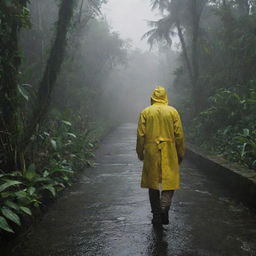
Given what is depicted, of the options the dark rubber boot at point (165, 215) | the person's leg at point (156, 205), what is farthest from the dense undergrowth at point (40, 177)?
the dark rubber boot at point (165, 215)

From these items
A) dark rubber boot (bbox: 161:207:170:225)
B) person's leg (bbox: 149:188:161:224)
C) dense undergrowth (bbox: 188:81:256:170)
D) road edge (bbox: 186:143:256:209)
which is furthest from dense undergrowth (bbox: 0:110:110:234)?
dense undergrowth (bbox: 188:81:256:170)

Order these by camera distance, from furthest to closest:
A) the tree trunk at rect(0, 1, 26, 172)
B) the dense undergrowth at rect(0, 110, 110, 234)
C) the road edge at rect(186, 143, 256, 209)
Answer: the road edge at rect(186, 143, 256, 209) → the tree trunk at rect(0, 1, 26, 172) → the dense undergrowth at rect(0, 110, 110, 234)

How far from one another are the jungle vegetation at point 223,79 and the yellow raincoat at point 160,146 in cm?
326

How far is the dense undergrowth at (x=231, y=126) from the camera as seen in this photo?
8519 mm

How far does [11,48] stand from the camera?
18.4ft

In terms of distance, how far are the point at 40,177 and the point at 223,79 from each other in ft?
36.2

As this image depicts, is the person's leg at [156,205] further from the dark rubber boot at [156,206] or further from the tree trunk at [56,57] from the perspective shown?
the tree trunk at [56,57]

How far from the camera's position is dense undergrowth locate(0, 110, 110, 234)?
15.2 ft

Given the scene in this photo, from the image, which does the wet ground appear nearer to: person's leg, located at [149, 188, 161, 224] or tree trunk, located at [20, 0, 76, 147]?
person's leg, located at [149, 188, 161, 224]

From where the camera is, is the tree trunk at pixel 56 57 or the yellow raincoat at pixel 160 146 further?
the tree trunk at pixel 56 57

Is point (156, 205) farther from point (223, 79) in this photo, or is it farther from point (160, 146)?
point (223, 79)

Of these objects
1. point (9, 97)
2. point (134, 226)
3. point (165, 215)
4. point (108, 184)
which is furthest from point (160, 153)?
point (108, 184)

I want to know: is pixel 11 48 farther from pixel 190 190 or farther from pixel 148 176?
pixel 190 190

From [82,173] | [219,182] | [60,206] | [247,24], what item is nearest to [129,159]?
[82,173]
